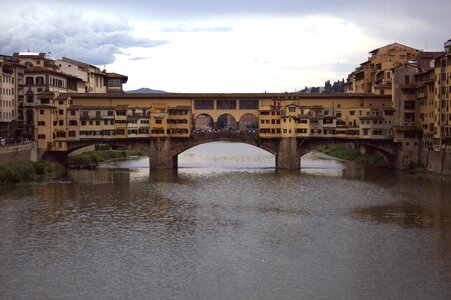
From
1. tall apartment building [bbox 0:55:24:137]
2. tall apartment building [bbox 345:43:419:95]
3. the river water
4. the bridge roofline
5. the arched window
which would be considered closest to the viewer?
the river water

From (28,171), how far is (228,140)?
18.1m

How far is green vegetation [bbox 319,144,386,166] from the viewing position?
67000mm

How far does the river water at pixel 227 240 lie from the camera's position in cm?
2314

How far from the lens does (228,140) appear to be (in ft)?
201

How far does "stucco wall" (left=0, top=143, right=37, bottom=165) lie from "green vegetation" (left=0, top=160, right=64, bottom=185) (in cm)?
50

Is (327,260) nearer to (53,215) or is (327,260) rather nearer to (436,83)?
(53,215)

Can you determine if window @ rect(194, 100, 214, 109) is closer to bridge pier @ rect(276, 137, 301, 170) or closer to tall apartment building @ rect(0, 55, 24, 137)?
bridge pier @ rect(276, 137, 301, 170)

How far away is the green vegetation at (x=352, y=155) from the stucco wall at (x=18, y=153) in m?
31.3

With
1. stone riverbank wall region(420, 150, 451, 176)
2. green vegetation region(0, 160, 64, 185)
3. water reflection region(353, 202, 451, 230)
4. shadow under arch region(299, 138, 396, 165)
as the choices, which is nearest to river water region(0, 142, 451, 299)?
water reflection region(353, 202, 451, 230)

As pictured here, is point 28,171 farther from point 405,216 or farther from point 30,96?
point 405,216

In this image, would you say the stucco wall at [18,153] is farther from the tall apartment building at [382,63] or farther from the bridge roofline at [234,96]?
the tall apartment building at [382,63]

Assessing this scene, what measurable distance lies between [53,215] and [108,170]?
982 inches

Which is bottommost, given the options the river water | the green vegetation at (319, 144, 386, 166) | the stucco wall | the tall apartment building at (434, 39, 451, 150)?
the river water

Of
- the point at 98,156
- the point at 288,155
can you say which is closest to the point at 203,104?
the point at 288,155
